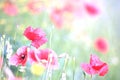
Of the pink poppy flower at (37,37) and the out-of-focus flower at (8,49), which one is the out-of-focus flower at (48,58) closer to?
the pink poppy flower at (37,37)

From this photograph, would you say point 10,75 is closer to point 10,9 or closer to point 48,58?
point 48,58

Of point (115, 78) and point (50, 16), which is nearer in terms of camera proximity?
point (115, 78)

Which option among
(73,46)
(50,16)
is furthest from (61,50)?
(50,16)

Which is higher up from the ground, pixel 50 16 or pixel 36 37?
pixel 50 16

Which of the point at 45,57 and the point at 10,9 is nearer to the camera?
the point at 45,57

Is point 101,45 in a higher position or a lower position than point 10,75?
higher

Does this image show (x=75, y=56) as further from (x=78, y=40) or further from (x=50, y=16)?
(x=50, y=16)

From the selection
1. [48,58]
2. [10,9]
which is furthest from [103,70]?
[10,9]
